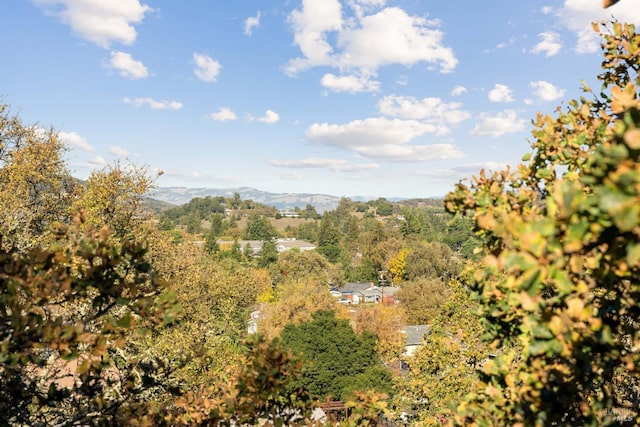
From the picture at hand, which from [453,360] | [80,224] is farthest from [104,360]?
[453,360]

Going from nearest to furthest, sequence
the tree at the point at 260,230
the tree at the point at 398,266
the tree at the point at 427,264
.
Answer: the tree at the point at 427,264 < the tree at the point at 398,266 < the tree at the point at 260,230

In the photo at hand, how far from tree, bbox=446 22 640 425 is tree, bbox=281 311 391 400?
61.0 feet

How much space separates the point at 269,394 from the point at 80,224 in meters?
2.44

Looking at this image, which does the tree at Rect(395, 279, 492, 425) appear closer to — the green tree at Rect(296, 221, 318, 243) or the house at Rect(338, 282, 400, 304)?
the house at Rect(338, 282, 400, 304)

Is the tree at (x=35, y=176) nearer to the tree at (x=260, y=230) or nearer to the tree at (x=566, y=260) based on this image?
the tree at (x=566, y=260)

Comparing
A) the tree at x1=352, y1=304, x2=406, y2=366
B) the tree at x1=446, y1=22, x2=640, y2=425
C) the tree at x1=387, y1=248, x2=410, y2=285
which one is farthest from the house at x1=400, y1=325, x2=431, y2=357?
the tree at x1=446, y1=22, x2=640, y2=425

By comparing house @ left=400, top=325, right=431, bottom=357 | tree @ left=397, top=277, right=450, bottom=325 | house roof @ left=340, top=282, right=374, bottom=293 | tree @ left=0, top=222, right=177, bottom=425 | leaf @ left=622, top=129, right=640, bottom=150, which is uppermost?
leaf @ left=622, top=129, right=640, bottom=150

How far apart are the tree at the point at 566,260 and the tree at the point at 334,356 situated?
61.0ft

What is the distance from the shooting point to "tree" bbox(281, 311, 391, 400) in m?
20.9

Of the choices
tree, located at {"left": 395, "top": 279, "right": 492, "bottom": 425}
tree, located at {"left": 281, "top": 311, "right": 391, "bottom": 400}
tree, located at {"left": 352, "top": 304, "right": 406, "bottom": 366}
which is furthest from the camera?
tree, located at {"left": 352, "top": 304, "right": 406, "bottom": 366}

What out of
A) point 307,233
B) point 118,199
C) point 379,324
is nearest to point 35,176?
point 118,199

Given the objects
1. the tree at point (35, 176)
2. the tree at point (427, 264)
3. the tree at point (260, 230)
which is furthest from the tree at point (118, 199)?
the tree at point (260, 230)

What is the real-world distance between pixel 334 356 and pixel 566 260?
21989 millimetres

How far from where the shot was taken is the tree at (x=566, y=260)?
5.17ft
